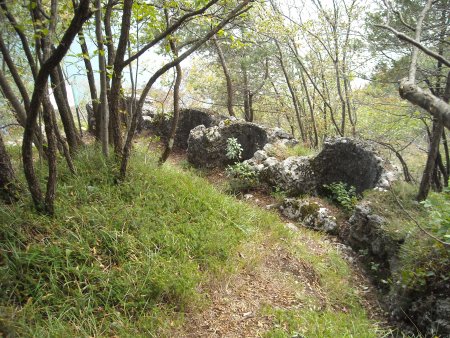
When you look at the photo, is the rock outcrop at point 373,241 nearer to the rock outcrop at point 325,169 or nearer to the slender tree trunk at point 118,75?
the rock outcrop at point 325,169

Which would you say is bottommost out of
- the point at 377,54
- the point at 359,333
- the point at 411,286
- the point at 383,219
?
the point at 359,333

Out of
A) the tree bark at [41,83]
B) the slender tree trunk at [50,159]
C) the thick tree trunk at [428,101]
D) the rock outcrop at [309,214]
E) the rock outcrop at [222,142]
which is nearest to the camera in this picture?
the thick tree trunk at [428,101]

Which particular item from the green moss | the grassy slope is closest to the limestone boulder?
the green moss

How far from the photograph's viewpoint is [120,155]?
421 cm

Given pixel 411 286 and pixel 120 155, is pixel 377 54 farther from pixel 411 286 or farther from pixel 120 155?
pixel 120 155

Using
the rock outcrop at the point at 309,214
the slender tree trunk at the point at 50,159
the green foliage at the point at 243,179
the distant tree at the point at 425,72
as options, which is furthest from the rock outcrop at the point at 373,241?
the slender tree trunk at the point at 50,159

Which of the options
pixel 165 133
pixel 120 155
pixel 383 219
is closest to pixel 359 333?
pixel 383 219

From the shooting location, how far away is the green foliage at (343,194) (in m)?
5.45

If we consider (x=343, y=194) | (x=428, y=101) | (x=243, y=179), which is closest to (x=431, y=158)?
(x=343, y=194)

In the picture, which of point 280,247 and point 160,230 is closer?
point 160,230

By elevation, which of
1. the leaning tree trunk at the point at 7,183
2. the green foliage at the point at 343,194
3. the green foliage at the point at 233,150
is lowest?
the green foliage at the point at 343,194

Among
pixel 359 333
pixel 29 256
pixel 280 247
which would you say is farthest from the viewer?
pixel 280 247

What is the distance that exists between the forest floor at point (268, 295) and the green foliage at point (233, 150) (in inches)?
130

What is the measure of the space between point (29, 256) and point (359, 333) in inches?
127
